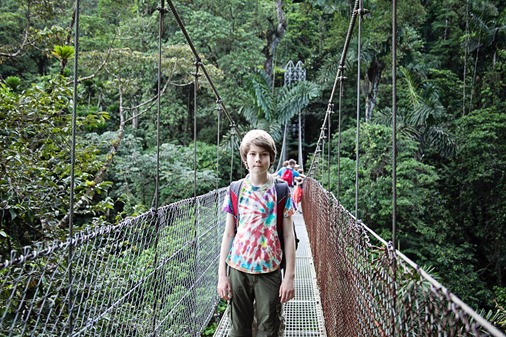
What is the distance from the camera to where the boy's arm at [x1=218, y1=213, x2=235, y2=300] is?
3.57 feet

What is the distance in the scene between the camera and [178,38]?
9.03 m

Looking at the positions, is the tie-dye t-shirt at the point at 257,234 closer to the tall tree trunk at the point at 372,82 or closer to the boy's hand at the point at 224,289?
the boy's hand at the point at 224,289

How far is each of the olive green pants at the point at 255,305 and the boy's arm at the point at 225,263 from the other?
1 centimetres

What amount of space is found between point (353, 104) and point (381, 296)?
38.3 feet

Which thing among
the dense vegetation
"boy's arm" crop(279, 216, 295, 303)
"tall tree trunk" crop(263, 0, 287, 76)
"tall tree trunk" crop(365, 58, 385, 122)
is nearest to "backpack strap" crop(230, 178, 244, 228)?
"boy's arm" crop(279, 216, 295, 303)

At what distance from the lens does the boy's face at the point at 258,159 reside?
1.07 m

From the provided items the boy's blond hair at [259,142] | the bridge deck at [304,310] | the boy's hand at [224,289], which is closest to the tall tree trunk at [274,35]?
the bridge deck at [304,310]

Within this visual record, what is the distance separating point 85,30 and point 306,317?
8647 mm

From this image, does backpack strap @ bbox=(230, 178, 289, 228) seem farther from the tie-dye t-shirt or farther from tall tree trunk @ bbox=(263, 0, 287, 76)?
tall tree trunk @ bbox=(263, 0, 287, 76)

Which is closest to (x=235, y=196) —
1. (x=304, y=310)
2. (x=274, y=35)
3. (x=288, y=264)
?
(x=288, y=264)

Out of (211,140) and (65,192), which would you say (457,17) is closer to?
(211,140)

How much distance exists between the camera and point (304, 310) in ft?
7.15

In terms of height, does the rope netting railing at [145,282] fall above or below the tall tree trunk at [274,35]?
below

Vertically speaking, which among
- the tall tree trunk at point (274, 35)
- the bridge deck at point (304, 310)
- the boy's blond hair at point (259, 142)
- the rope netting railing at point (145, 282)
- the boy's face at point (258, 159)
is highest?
the tall tree trunk at point (274, 35)
